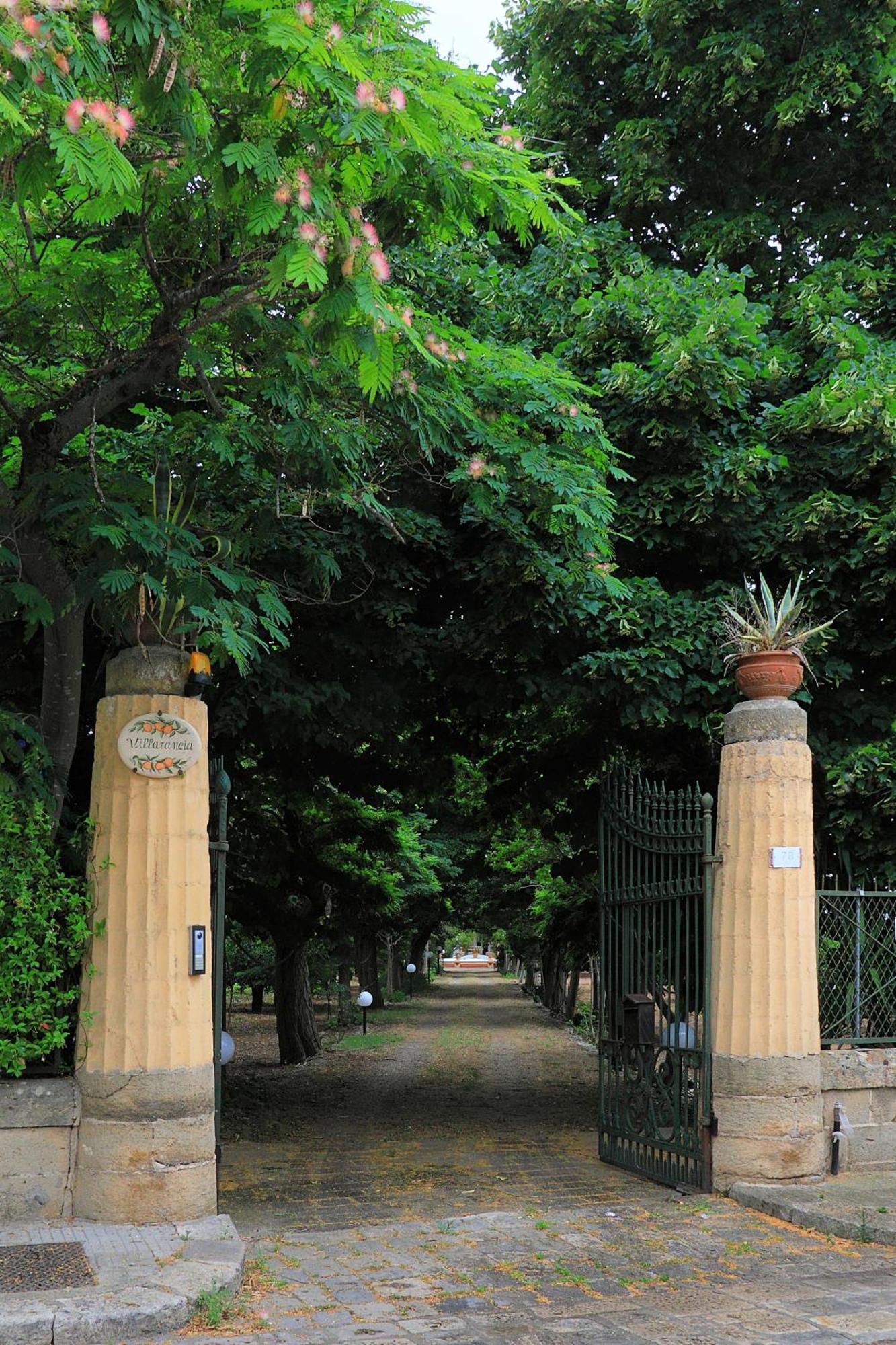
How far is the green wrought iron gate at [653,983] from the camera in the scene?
9.15 meters

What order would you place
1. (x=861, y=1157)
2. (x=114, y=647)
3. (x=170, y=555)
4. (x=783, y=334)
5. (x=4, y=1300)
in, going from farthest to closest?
1. (x=783, y=334)
2. (x=861, y=1157)
3. (x=114, y=647)
4. (x=170, y=555)
5. (x=4, y=1300)

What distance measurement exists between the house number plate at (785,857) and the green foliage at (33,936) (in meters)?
4.86

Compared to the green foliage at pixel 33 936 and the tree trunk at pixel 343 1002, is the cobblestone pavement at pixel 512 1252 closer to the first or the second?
the green foliage at pixel 33 936

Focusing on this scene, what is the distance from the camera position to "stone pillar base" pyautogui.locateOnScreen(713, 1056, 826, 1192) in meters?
→ 8.71

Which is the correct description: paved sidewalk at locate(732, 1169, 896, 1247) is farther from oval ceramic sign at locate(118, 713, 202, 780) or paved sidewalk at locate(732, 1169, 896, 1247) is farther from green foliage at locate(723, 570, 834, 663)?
oval ceramic sign at locate(118, 713, 202, 780)

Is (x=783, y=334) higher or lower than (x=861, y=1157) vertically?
higher

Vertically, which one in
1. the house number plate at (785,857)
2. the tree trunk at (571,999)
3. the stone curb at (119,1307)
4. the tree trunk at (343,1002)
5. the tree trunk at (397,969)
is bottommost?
the tree trunk at (397,969)

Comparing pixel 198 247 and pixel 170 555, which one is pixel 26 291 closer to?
pixel 198 247

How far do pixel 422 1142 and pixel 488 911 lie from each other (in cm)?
3158

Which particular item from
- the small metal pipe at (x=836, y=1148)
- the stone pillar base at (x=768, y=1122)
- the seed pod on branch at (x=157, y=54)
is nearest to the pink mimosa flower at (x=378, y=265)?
the seed pod on branch at (x=157, y=54)

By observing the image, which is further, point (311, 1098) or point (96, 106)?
point (311, 1098)

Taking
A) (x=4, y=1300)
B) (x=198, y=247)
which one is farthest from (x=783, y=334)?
(x=4, y=1300)

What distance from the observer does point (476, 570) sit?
10.4 meters

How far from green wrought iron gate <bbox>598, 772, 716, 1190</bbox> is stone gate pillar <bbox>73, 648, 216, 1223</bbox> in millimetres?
3626
